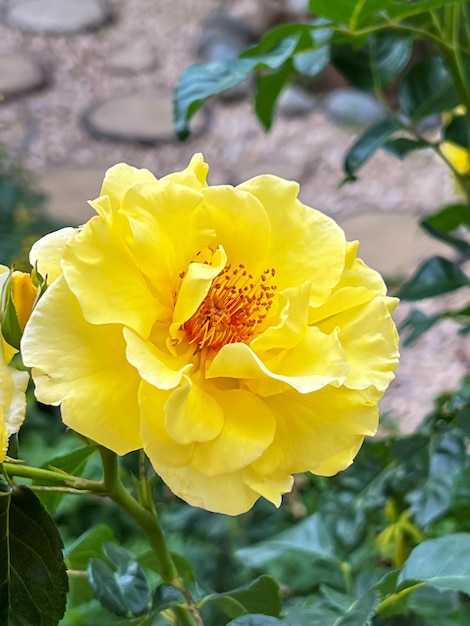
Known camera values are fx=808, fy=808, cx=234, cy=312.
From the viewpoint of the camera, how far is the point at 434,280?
85cm

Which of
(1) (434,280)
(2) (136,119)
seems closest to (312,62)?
(1) (434,280)

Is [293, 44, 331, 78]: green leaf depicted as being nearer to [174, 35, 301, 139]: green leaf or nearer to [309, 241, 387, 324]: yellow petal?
[174, 35, 301, 139]: green leaf

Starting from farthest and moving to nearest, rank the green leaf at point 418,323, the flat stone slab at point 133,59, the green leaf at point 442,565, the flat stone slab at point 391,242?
the flat stone slab at point 133,59 < the flat stone slab at point 391,242 < the green leaf at point 418,323 < the green leaf at point 442,565

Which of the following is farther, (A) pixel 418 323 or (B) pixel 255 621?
(A) pixel 418 323

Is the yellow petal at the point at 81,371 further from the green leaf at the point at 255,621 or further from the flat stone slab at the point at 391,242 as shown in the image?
the flat stone slab at the point at 391,242

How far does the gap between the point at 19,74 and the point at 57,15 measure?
0.53m

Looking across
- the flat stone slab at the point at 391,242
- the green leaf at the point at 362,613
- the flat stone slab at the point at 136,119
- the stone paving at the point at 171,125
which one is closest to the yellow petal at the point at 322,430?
the green leaf at the point at 362,613

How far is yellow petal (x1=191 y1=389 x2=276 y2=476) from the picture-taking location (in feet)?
1.18

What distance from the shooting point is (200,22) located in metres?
3.65

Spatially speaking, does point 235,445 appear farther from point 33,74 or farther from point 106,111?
point 33,74

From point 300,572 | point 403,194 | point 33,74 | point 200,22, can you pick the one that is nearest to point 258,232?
point 300,572

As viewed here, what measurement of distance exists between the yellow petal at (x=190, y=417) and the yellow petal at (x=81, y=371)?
0.07 feet

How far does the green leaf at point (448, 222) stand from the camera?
0.84 m

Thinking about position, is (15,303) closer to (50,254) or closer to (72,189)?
(50,254)
